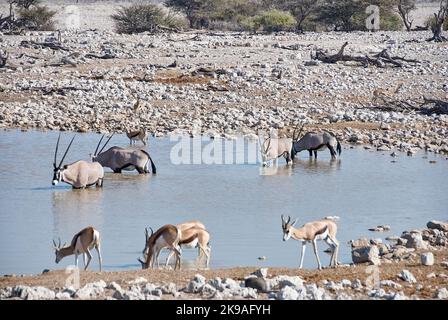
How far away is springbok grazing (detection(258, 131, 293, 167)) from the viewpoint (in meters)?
14.6

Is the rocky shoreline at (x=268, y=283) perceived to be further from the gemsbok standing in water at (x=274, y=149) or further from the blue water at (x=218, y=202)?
the gemsbok standing in water at (x=274, y=149)

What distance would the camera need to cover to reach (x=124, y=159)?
46.2 ft

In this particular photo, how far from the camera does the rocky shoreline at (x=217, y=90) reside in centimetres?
1723

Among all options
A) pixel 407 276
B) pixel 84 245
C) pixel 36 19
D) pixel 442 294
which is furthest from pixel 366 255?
pixel 36 19

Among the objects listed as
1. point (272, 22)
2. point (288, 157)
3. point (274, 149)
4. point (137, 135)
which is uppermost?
point (272, 22)

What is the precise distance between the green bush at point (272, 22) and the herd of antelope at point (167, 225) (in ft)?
60.5

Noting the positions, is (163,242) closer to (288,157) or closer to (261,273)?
(261,273)

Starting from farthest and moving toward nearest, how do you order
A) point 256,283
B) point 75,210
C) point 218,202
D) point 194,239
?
1. point 218,202
2. point 75,210
3. point 194,239
4. point 256,283

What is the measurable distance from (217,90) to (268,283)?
12748 millimetres

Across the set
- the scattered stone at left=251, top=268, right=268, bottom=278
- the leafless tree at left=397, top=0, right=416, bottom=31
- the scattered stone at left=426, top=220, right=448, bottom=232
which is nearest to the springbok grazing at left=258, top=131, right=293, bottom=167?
the scattered stone at left=426, top=220, right=448, bottom=232

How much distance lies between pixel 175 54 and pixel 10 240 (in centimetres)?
1498

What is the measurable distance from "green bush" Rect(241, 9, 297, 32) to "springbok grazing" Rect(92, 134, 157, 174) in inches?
823

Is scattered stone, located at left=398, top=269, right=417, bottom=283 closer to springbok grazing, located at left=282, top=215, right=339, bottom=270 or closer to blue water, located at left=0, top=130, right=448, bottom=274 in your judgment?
springbok grazing, located at left=282, top=215, right=339, bottom=270
